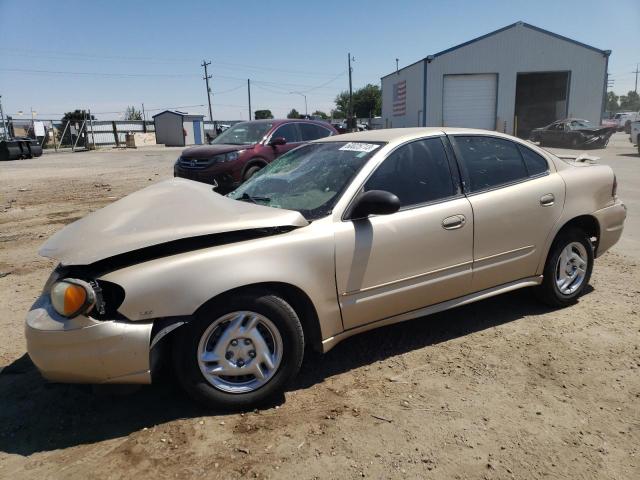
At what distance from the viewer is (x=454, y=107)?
109 ft

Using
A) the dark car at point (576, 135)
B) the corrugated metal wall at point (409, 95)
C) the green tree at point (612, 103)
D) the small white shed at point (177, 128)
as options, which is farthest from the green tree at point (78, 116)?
the green tree at point (612, 103)

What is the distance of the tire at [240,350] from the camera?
2.71 meters

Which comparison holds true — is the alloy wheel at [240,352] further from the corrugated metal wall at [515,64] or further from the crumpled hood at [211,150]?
the corrugated metal wall at [515,64]

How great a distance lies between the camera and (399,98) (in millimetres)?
38875

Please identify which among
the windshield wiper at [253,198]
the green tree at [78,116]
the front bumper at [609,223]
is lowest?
the front bumper at [609,223]

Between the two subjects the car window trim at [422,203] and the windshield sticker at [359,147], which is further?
the windshield sticker at [359,147]

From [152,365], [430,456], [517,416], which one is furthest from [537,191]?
[152,365]

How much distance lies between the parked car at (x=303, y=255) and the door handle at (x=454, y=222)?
0.01 meters

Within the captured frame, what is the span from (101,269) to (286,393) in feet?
4.39

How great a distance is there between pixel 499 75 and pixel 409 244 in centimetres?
3372

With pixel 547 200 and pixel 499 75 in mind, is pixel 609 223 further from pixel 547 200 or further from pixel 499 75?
pixel 499 75

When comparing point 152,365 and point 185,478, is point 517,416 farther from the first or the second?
point 152,365

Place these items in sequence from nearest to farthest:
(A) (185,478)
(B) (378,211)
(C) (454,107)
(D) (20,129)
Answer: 1. (A) (185,478)
2. (B) (378,211)
3. (C) (454,107)
4. (D) (20,129)

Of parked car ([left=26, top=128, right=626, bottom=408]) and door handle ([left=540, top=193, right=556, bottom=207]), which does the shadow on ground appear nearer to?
parked car ([left=26, top=128, right=626, bottom=408])
